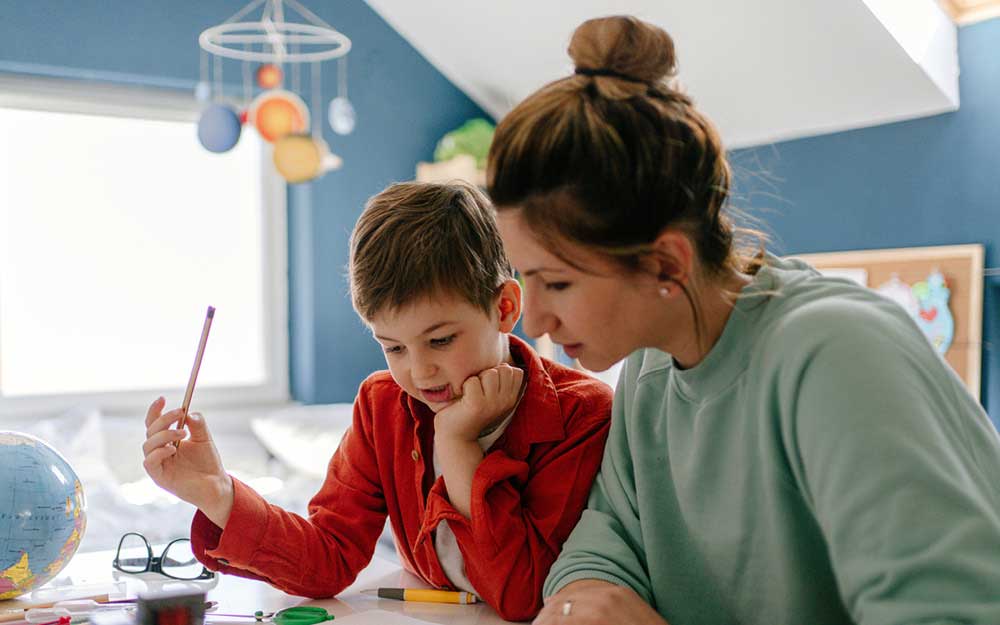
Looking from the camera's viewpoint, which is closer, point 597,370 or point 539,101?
point 539,101

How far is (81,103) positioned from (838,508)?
355 centimetres

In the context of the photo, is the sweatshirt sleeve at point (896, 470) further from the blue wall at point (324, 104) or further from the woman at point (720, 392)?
the blue wall at point (324, 104)

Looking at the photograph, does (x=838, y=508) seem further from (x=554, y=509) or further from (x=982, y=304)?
(x=982, y=304)

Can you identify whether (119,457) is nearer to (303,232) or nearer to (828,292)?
(303,232)

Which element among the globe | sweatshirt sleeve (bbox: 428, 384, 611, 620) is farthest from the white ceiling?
the globe

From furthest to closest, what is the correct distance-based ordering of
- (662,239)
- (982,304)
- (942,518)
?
(982,304), (662,239), (942,518)

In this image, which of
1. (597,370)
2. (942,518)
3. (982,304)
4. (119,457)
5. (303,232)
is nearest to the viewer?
(942,518)

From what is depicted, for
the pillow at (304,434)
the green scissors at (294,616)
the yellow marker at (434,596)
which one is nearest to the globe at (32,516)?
the green scissors at (294,616)

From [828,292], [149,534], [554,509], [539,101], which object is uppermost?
[539,101]

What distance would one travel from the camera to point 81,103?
11.9ft

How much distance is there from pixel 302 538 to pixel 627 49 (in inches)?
25.9

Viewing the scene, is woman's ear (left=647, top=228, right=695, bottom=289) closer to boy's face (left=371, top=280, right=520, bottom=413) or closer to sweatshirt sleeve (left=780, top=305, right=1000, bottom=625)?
sweatshirt sleeve (left=780, top=305, right=1000, bottom=625)

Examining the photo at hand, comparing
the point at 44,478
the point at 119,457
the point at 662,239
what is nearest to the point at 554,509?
the point at 662,239

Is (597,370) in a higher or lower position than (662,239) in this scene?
lower
